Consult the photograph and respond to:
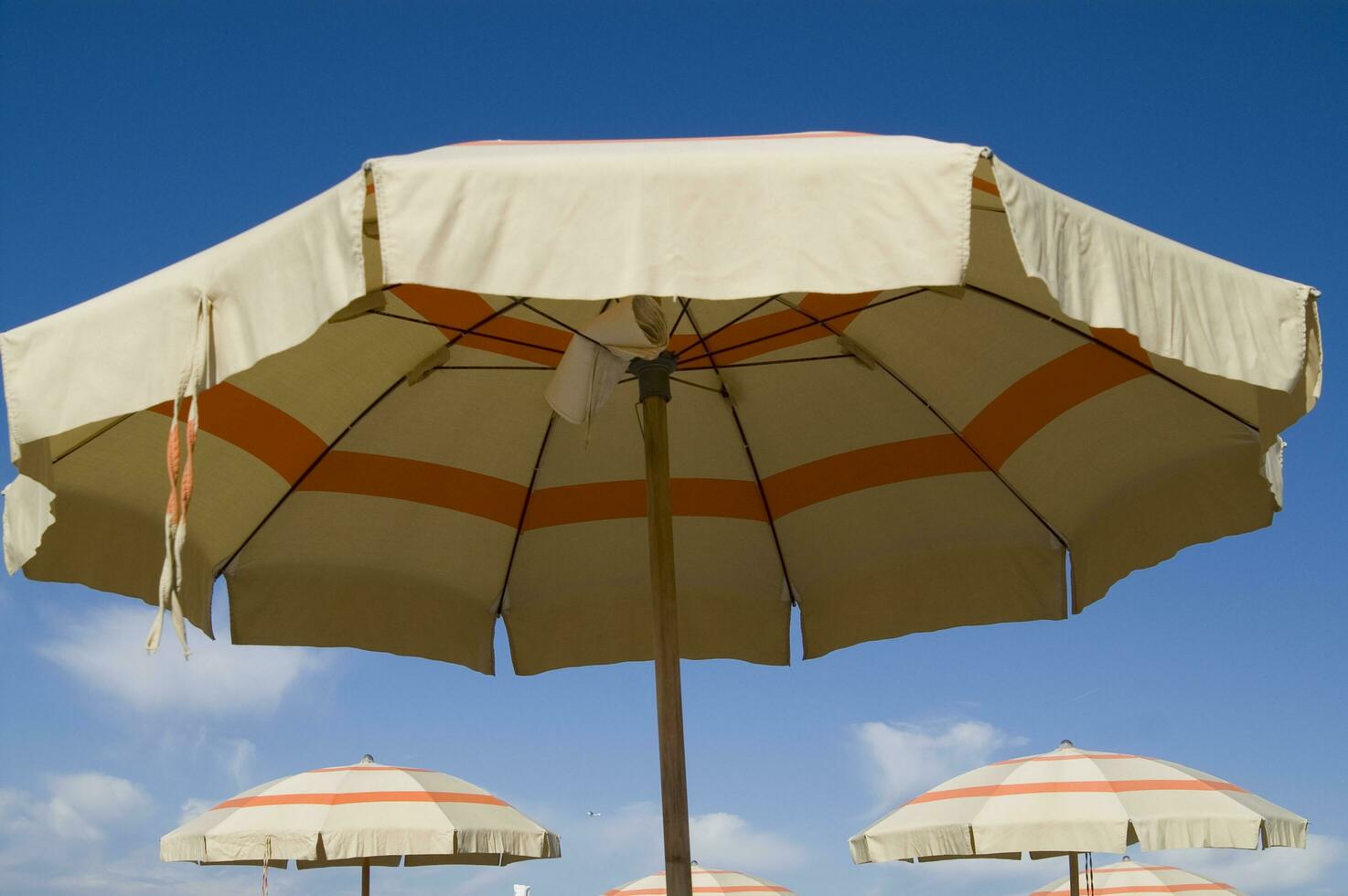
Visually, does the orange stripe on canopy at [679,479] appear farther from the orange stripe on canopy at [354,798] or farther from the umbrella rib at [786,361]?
the orange stripe on canopy at [354,798]

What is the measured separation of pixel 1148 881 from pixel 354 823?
6.66m

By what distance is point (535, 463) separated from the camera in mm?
4656

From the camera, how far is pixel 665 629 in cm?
367

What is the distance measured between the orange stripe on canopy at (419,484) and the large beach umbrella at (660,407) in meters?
0.01

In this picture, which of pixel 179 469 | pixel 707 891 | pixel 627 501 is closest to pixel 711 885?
pixel 707 891

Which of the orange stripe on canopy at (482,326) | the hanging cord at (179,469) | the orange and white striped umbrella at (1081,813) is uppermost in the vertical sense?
the orange stripe on canopy at (482,326)

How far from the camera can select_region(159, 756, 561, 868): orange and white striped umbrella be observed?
25.8 feet

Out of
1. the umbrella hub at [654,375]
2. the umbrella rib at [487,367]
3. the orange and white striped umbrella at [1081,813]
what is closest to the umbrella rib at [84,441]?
the umbrella rib at [487,367]

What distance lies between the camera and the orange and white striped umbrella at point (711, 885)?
10.4 metres

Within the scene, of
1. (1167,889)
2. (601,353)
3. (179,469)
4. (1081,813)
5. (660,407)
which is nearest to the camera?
(179,469)

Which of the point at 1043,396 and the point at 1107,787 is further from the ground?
the point at 1043,396

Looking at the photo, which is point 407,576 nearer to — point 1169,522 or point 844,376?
point 844,376

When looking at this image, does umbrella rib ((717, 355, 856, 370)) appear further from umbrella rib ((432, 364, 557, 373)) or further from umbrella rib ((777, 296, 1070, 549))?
umbrella rib ((432, 364, 557, 373))

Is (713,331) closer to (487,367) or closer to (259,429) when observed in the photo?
(487,367)
